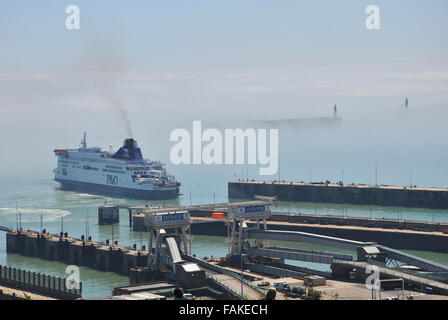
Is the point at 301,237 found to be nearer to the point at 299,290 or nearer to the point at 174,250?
the point at 174,250

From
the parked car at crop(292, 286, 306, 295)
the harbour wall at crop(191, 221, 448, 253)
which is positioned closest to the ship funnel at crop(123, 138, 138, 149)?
the harbour wall at crop(191, 221, 448, 253)

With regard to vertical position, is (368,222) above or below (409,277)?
above

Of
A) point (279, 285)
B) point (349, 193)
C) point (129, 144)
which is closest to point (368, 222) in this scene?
point (349, 193)

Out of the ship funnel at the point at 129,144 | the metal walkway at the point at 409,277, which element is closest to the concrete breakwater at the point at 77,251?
the metal walkway at the point at 409,277

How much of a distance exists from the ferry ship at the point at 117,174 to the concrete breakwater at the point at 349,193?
15177 mm

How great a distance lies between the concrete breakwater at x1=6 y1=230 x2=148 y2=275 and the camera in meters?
63.1

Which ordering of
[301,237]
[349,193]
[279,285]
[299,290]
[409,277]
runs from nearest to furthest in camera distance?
[299,290] < [279,285] < [409,277] < [301,237] < [349,193]

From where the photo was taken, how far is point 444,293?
45125mm

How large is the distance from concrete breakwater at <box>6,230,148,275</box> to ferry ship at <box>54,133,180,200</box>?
165 ft

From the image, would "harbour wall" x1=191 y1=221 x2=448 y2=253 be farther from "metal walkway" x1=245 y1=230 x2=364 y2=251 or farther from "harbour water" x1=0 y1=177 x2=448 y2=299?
"metal walkway" x1=245 y1=230 x2=364 y2=251

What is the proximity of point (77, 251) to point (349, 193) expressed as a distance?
67.1 meters

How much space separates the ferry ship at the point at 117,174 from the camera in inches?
5044

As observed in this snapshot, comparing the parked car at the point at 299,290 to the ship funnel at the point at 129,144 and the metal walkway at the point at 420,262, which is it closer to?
the metal walkway at the point at 420,262

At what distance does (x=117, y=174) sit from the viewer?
137 metres
